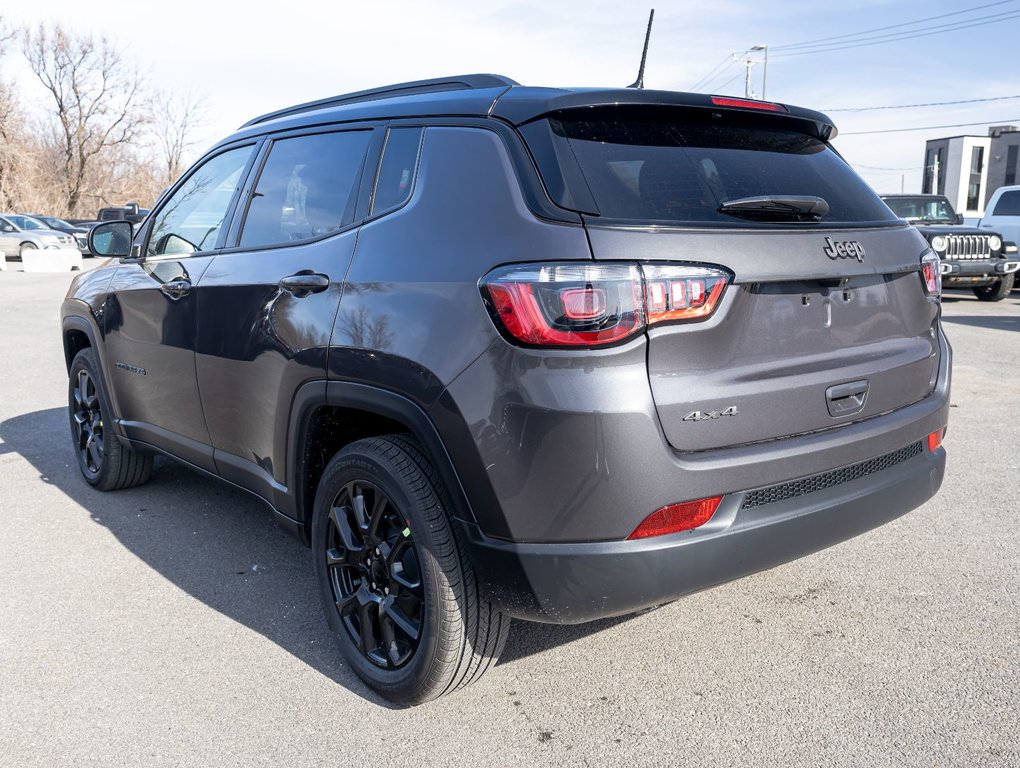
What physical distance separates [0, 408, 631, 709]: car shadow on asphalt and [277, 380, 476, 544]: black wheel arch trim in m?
0.40

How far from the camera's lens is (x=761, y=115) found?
2842 mm

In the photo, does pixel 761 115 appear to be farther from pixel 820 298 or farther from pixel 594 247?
pixel 594 247

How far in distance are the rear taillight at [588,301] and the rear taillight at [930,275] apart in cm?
114

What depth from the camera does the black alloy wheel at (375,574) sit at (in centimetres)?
278

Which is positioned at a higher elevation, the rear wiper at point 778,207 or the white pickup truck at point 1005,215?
the rear wiper at point 778,207

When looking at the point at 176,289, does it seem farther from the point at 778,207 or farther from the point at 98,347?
the point at 778,207

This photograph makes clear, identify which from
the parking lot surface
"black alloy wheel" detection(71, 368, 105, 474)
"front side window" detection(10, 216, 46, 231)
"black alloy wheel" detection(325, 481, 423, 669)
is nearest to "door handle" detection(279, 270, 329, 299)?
"black alloy wheel" detection(325, 481, 423, 669)

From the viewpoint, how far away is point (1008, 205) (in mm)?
16719

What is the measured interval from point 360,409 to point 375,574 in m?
0.56

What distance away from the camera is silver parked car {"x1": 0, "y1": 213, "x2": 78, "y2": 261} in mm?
29422

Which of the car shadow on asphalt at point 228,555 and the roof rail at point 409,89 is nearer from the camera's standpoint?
the roof rail at point 409,89

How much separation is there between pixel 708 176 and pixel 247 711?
214cm

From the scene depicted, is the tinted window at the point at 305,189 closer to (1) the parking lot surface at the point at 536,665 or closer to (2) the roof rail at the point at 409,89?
(2) the roof rail at the point at 409,89

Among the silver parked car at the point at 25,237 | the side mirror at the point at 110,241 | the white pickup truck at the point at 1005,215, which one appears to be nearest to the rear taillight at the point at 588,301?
the side mirror at the point at 110,241
